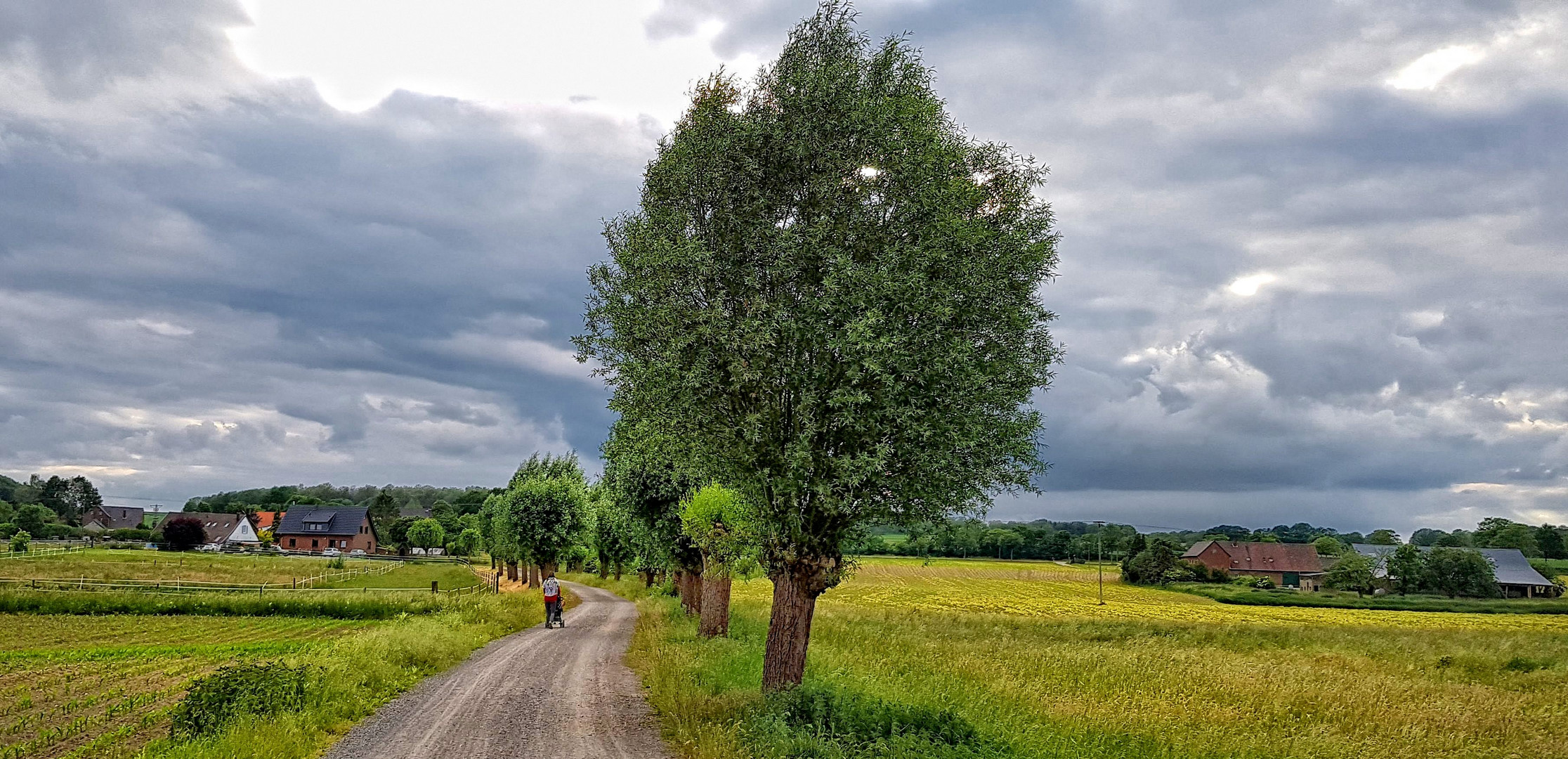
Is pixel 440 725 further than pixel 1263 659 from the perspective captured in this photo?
No

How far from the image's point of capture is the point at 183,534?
405 ft

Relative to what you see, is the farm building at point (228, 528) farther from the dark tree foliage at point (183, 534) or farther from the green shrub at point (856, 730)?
the green shrub at point (856, 730)

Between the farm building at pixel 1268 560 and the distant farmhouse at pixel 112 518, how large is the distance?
216m

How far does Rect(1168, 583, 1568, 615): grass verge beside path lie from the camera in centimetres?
7981

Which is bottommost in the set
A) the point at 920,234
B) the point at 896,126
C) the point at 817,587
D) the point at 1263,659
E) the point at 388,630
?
the point at 1263,659

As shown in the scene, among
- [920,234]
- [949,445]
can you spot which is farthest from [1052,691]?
[920,234]

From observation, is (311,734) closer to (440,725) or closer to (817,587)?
(440,725)

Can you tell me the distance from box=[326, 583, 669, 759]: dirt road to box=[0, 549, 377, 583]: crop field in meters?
51.8

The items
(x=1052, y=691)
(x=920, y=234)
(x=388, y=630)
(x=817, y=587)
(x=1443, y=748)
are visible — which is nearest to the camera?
(x=920, y=234)

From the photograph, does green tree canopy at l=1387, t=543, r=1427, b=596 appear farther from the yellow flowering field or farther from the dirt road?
the dirt road

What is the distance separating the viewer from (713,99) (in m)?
17.4

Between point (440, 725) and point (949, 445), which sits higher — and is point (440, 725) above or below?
below

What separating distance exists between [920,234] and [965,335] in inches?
90.4

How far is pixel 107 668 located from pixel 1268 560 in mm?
141381
